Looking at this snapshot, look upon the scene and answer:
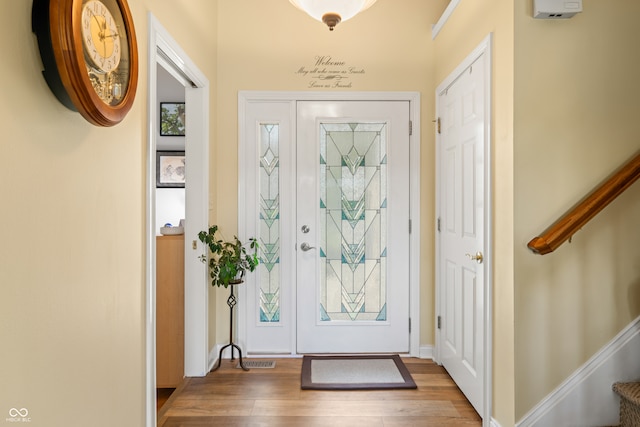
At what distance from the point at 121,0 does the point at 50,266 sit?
95 cm

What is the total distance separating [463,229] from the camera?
2.47m

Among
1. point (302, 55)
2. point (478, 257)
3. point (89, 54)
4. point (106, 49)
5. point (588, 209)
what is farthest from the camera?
point (302, 55)

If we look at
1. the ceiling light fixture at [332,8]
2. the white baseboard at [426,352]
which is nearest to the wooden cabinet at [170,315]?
the ceiling light fixture at [332,8]

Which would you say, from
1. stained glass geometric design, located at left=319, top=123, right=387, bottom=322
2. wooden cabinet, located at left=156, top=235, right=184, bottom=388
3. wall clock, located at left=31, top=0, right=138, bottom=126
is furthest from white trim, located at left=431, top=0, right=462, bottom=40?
wooden cabinet, located at left=156, top=235, right=184, bottom=388

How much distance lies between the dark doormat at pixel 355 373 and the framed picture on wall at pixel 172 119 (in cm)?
273

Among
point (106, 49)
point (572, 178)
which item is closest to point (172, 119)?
point (106, 49)

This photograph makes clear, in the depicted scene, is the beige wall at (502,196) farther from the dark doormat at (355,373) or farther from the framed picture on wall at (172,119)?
the framed picture on wall at (172,119)

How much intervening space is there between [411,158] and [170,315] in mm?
2172

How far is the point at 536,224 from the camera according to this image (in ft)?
5.97

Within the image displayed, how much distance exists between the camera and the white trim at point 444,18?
8.50 ft

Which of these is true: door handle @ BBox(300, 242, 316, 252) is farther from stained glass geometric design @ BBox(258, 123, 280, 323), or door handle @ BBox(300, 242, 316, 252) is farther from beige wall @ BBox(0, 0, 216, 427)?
beige wall @ BBox(0, 0, 216, 427)

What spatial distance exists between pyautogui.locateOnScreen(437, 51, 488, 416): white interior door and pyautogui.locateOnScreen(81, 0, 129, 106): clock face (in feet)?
5.72

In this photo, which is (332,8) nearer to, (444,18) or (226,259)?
(444,18)

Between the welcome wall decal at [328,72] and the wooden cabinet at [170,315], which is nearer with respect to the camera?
the wooden cabinet at [170,315]
